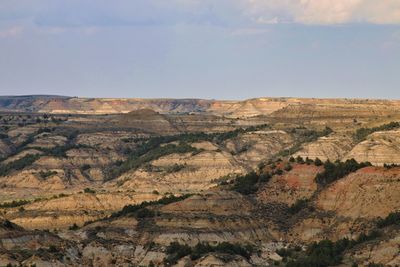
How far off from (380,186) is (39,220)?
43.9 m

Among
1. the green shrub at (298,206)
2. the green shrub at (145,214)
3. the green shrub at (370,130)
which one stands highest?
the green shrub at (370,130)

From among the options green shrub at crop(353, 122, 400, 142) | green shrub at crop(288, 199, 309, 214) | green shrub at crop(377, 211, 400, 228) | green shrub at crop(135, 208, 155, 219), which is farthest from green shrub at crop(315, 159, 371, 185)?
green shrub at crop(353, 122, 400, 142)

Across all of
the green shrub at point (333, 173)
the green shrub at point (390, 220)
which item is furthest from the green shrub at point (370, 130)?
the green shrub at point (390, 220)

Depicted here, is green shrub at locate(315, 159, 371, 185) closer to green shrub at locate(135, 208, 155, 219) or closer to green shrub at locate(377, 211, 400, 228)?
green shrub at locate(377, 211, 400, 228)

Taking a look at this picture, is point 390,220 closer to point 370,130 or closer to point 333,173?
point 333,173

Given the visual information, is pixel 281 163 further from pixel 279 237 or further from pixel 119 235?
pixel 119 235

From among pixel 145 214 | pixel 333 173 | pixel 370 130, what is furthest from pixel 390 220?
pixel 370 130

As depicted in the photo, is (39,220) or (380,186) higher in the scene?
(380,186)

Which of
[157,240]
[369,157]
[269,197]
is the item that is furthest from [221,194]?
[369,157]

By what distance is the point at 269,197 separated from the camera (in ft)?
378

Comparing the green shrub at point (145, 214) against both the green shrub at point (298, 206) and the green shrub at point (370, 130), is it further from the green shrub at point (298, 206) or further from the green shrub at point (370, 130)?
the green shrub at point (370, 130)

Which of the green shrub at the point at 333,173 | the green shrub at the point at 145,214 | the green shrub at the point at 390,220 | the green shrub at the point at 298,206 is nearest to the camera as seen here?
the green shrub at the point at 390,220

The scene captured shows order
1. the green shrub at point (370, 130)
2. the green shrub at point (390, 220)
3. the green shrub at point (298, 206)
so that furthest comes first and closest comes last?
the green shrub at point (370, 130)
the green shrub at point (298, 206)
the green shrub at point (390, 220)

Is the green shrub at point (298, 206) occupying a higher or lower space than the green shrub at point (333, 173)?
lower
